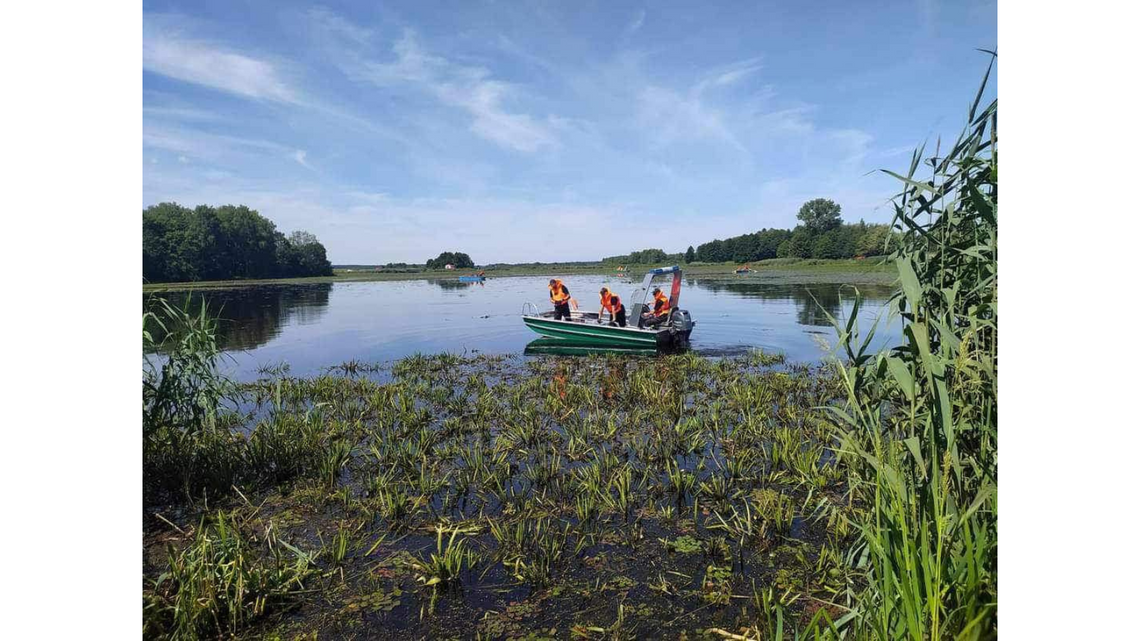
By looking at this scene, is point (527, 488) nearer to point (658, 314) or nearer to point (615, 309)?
point (615, 309)

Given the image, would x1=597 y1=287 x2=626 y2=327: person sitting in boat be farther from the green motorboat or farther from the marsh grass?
the marsh grass

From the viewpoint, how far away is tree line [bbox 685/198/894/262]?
3472 inches

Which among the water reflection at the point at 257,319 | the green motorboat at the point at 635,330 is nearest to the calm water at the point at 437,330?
the water reflection at the point at 257,319

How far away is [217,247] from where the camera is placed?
80.4m

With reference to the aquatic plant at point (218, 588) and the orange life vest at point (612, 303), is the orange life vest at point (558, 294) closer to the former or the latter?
the orange life vest at point (612, 303)

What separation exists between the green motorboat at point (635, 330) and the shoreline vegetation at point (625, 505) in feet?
24.5

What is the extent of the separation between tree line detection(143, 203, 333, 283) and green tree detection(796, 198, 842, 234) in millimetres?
104339

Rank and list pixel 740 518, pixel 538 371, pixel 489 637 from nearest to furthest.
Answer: pixel 489 637 → pixel 740 518 → pixel 538 371

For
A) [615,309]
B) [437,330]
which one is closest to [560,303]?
[615,309]

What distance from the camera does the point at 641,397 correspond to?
9.66 metres

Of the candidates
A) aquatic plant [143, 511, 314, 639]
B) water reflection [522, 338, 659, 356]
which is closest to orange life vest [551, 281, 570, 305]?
water reflection [522, 338, 659, 356]
